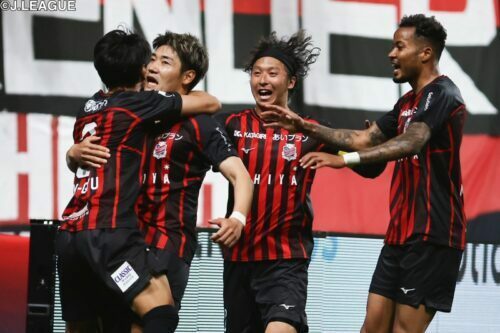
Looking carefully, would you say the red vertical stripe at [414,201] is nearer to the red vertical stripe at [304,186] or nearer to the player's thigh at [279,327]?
the red vertical stripe at [304,186]

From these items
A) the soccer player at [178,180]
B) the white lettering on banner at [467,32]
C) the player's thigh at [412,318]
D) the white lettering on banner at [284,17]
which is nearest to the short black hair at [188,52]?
the soccer player at [178,180]

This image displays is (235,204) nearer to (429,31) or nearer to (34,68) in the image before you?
(429,31)

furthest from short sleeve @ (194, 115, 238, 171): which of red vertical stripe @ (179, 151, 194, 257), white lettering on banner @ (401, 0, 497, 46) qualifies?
white lettering on banner @ (401, 0, 497, 46)

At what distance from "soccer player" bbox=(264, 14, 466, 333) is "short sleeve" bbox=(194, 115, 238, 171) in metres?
0.33

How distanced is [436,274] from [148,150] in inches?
66.2

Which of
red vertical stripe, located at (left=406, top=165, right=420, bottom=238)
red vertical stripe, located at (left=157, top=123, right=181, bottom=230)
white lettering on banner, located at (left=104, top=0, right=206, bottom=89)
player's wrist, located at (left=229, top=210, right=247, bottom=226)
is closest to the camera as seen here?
player's wrist, located at (left=229, top=210, right=247, bottom=226)

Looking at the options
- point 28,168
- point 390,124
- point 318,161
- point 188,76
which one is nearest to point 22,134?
point 28,168

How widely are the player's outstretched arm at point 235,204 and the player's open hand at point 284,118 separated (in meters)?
0.40

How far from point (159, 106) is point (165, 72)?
0.52m

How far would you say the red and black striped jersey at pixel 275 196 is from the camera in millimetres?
5520

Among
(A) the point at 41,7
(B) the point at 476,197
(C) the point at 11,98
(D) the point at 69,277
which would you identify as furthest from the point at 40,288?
(B) the point at 476,197

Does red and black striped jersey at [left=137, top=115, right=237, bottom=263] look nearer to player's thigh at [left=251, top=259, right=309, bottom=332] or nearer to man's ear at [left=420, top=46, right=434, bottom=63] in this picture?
player's thigh at [left=251, top=259, right=309, bottom=332]

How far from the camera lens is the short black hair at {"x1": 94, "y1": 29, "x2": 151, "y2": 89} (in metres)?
4.87

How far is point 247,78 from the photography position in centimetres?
782
